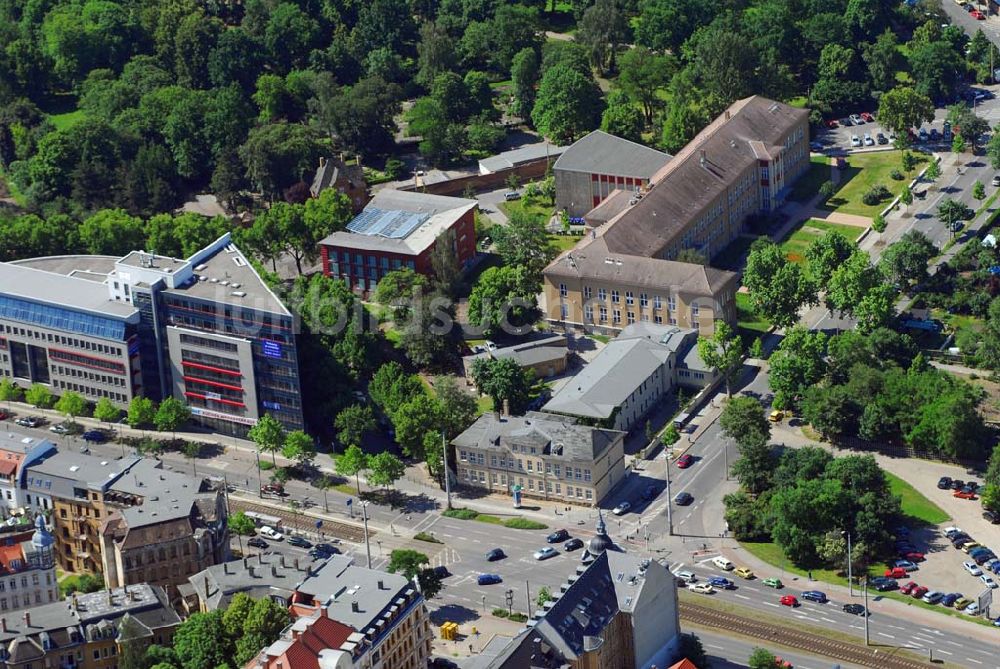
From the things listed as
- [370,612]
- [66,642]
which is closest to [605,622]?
[370,612]

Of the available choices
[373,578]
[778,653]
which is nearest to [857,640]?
[778,653]

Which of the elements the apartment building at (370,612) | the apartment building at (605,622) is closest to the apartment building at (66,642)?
the apartment building at (370,612)

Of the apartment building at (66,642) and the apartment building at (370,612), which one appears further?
the apartment building at (66,642)

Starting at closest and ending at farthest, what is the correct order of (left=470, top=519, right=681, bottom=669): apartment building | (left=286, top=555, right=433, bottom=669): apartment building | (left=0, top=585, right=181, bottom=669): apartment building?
1. (left=470, top=519, right=681, bottom=669): apartment building
2. (left=286, top=555, right=433, bottom=669): apartment building
3. (left=0, top=585, right=181, bottom=669): apartment building

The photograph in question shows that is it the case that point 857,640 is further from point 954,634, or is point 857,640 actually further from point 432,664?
point 432,664

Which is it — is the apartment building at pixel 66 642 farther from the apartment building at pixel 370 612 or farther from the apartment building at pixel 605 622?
the apartment building at pixel 605 622

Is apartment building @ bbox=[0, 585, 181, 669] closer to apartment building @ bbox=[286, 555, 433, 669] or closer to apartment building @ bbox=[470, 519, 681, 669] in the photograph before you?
apartment building @ bbox=[286, 555, 433, 669]

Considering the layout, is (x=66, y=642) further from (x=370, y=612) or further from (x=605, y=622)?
(x=605, y=622)

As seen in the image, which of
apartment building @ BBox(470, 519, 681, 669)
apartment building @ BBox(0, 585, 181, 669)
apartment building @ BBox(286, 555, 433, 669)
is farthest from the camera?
apartment building @ BBox(0, 585, 181, 669)

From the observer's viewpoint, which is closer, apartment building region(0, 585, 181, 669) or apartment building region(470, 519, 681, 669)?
apartment building region(470, 519, 681, 669)

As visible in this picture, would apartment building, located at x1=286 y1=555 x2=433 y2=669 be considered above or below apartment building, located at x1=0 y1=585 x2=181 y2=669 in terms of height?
above

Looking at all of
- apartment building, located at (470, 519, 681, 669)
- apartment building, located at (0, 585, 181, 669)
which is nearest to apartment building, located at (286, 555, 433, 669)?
apartment building, located at (470, 519, 681, 669)
